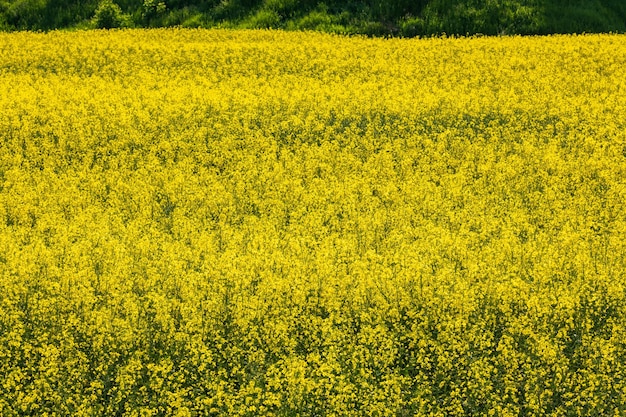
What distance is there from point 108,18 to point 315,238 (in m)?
17.1

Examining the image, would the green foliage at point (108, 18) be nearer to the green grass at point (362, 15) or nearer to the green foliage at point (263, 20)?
the green grass at point (362, 15)

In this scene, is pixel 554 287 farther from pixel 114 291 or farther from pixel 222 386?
pixel 114 291

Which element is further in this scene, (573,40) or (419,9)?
(419,9)

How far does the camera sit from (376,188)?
12469 millimetres

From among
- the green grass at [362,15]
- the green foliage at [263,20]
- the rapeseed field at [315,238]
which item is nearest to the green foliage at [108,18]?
the green grass at [362,15]

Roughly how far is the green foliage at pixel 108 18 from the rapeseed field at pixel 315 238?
6172 mm

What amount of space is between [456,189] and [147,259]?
15.6 ft

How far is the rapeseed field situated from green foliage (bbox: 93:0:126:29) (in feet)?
20.2

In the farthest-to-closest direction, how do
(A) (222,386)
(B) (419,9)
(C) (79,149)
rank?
(B) (419,9) → (C) (79,149) → (A) (222,386)

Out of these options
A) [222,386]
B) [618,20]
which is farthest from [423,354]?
[618,20]

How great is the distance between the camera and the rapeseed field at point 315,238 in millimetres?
7539

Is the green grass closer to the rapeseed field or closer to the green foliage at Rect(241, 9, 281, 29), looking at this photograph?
the green foliage at Rect(241, 9, 281, 29)

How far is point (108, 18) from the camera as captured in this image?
83.0 ft

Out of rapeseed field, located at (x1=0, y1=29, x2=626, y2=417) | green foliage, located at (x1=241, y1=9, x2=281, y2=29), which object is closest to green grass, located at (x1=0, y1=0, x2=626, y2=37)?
green foliage, located at (x1=241, y1=9, x2=281, y2=29)
